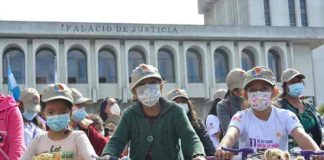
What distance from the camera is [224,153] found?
367 centimetres

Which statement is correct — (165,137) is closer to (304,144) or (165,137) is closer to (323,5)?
(304,144)

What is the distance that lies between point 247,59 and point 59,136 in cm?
3909

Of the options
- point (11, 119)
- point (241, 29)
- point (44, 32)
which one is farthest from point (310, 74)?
point (11, 119)

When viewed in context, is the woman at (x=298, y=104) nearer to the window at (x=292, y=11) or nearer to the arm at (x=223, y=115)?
the arm at (x=223, y=115)

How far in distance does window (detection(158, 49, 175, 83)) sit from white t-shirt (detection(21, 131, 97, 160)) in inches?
1424

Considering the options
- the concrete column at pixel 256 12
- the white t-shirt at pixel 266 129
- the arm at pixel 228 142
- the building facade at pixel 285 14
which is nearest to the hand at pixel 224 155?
the arm at pixel 228 142

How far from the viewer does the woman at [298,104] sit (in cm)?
579

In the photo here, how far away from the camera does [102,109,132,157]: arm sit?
435 centimetres

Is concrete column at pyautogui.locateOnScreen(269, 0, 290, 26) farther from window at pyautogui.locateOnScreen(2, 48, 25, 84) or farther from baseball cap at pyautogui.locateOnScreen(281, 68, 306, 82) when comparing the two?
baseball cap at pyautogui.locateOnScreen(281, 68, 306, 82)

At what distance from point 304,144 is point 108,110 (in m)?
5.27

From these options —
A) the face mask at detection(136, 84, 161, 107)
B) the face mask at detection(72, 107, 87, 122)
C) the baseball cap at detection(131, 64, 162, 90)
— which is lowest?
the face mask at detection(72, 107, 87, 122)

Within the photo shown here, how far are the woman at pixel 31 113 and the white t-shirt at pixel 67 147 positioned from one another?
77.3 inches

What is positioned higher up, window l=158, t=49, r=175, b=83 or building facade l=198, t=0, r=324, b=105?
building facade l=198, t=0, r=324, b=105

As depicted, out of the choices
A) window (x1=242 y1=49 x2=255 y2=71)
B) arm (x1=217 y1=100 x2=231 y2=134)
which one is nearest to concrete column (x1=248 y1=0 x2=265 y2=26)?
window (x1=242 y1=49 x2=255 y2=71)
